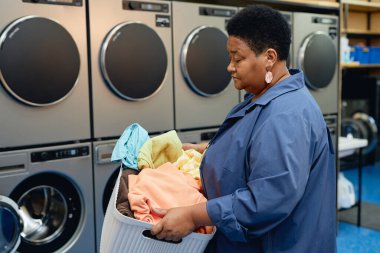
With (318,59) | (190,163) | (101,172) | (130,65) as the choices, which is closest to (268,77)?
(190,163)

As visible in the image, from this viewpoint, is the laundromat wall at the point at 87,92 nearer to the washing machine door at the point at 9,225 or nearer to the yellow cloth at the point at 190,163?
the washing machine door at the point at 9,225

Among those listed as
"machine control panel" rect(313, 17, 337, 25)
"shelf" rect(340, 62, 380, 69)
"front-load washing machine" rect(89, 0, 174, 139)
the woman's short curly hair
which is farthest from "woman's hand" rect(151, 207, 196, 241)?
"shelf" rect(340, 62, 380, 69)

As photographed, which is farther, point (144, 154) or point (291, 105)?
point (144, 154)

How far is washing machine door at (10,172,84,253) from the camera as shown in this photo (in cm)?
254

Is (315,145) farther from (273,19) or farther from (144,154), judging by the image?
(144,154)

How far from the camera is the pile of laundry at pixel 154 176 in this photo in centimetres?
155

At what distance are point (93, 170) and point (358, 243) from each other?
7.76ft

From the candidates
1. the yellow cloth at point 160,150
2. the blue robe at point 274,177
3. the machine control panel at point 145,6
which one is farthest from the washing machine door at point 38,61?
the blue robe at point 274,177

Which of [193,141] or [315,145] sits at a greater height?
[315,145]

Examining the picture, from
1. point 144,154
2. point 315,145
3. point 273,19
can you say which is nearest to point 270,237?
point 315,145

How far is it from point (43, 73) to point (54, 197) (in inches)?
29.5

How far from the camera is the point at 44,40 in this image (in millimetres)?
2389

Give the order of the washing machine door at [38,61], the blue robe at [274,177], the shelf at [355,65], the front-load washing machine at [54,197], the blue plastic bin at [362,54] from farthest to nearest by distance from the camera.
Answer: the blue plastic bin at [362,54] → the shelf at [355,65] → the front-load washing machine at [54,197] → the washing machine door at [38,61] → the blue robe at [274,177]

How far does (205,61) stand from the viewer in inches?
121
